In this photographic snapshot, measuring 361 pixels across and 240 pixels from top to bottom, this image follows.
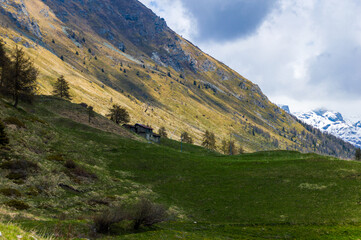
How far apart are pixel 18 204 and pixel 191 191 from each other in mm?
31682

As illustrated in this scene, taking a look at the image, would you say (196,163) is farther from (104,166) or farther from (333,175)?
(333,175)

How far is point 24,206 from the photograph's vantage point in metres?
25.2

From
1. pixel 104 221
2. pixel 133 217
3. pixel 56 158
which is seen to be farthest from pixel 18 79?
pixel 104 221

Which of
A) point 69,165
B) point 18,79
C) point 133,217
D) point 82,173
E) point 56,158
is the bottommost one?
point 82,173

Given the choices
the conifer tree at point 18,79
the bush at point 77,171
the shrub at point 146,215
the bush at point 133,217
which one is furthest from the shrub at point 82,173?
the conifer tree at point 18,79

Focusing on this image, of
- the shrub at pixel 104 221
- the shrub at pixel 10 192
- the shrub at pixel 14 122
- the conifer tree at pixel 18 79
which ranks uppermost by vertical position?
the conifer tree at pixel 18 79

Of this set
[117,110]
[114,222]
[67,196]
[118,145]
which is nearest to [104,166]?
[118,145]

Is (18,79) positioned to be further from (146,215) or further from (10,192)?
(146,215)

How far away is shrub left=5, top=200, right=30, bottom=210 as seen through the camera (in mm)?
24394

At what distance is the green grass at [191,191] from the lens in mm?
27500

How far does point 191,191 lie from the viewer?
4947 centimetres

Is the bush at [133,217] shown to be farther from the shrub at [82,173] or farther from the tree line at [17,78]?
the tree line at [17,78]

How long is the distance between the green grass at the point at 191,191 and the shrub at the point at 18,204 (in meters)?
0.70

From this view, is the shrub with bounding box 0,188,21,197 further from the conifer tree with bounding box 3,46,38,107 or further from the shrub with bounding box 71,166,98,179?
the conifer tree with bounding box 3,46,38,107
